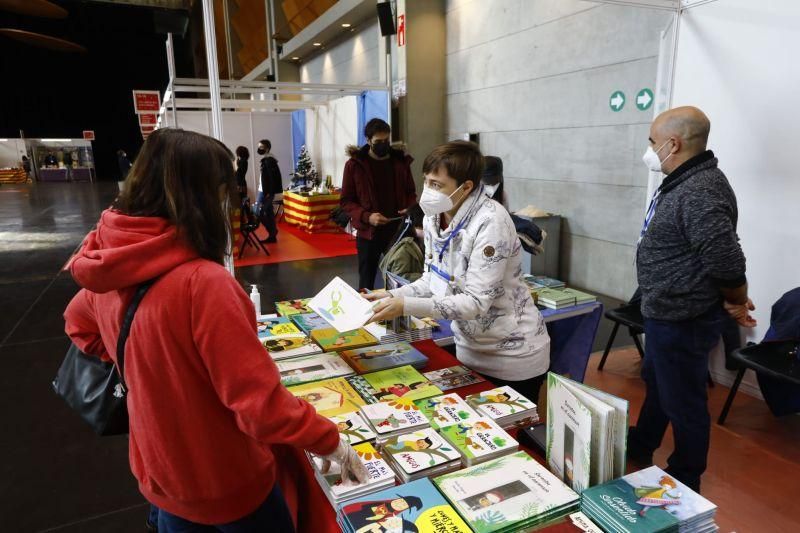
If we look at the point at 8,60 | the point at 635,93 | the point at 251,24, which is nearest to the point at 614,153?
the point at 635,93

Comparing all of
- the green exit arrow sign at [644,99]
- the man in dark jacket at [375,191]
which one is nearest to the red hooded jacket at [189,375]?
the man in dark jacket at [375,191]

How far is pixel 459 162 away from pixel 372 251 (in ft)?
7.71

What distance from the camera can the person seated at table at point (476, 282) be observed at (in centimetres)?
164

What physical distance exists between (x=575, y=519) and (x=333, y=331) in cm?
121

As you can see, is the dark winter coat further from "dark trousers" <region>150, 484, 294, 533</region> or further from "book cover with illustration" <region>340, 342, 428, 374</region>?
"dark trousers" <region>150, 484, 294, 533</region>

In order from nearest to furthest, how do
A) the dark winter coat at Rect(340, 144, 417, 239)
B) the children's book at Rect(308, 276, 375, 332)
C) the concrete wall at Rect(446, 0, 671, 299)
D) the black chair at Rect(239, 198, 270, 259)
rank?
the children's book at Rect(308, 276, 375, 332)
the dark winter coat at Rect(340, 144, 417, 239)
the concrete wall at Rect(446, 0, 671, 299)
the black chair at Rect(239, 198, 270, 259)

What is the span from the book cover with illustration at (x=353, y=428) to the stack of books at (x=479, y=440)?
196 millimetres

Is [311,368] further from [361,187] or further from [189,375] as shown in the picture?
[361,187]

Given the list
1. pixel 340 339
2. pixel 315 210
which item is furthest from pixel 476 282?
pixel 315 210

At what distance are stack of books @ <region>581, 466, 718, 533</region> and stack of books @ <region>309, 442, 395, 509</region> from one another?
0.43 metres

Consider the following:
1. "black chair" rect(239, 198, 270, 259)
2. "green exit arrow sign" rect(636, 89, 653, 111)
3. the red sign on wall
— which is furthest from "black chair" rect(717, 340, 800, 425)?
the red sign on wall

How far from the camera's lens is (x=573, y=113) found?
17.5 ft

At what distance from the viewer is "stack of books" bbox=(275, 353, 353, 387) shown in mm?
1646

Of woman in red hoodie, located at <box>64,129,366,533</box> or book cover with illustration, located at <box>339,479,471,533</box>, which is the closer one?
woman in red hoodie, located at <box>64,129,366,533</box>
